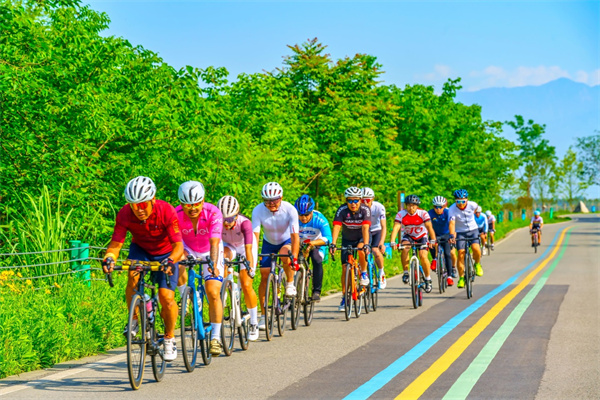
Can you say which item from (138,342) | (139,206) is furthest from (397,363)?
(139,206)

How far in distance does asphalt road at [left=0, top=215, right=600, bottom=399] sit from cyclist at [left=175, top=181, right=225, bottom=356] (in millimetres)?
544

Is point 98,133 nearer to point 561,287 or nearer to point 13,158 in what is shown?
point 13,158

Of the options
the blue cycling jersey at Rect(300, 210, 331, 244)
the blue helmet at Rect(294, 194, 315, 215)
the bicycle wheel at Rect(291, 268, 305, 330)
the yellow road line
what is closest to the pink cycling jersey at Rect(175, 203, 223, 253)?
the yellow road line

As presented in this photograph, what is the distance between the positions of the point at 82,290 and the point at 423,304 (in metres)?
6.48

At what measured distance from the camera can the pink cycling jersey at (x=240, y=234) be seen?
10195 millimetres

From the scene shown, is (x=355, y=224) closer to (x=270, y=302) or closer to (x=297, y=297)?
(x=297, y=297)

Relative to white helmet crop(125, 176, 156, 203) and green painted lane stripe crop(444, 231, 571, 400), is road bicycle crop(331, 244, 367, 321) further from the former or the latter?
white helmet crop(125, 176, 156, 203)

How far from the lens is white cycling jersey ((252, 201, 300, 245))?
11.3 metres

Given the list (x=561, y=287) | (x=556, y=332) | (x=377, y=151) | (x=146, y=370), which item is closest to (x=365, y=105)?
(x=377, y=151)

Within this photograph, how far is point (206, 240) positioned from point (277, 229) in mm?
2278

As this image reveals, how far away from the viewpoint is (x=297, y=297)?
39.6 ft

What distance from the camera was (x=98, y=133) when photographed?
15648 millimetres

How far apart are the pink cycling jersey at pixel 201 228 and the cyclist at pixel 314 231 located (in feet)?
11.5

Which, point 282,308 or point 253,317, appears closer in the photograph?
point 253,317
